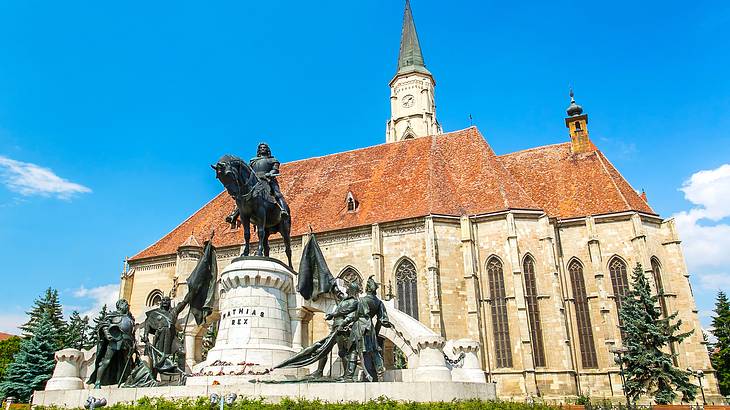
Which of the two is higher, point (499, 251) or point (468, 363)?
point (499, 251)

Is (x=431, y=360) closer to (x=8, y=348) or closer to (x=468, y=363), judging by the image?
(x=468, y=363)

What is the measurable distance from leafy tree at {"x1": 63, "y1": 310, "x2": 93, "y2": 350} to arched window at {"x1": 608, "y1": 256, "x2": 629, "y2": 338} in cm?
2499

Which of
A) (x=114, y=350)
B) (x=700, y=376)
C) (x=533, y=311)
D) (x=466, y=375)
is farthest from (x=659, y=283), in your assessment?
(x=114, y=350)

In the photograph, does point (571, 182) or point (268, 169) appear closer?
point (268, 169)

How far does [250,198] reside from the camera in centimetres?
1095

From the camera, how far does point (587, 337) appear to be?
82.6 ft

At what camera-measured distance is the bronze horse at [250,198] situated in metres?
10.5

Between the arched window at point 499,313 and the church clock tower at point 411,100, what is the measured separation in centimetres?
2335

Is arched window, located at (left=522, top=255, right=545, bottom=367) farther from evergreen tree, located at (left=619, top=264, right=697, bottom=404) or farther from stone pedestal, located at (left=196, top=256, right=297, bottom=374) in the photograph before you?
stone pedestal, located at (left=196, top=256, right=297, bottom=374)

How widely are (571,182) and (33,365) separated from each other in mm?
28642

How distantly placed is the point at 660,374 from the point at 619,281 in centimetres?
699

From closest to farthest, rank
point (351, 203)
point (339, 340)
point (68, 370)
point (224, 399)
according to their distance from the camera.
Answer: point (224, 399) < point (339, 340) < point (68, 370) < point (351, 203)

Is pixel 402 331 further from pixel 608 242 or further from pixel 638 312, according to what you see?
pixel 608 242

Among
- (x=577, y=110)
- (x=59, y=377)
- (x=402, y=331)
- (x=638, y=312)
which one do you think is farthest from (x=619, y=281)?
(x=59, y=377)
